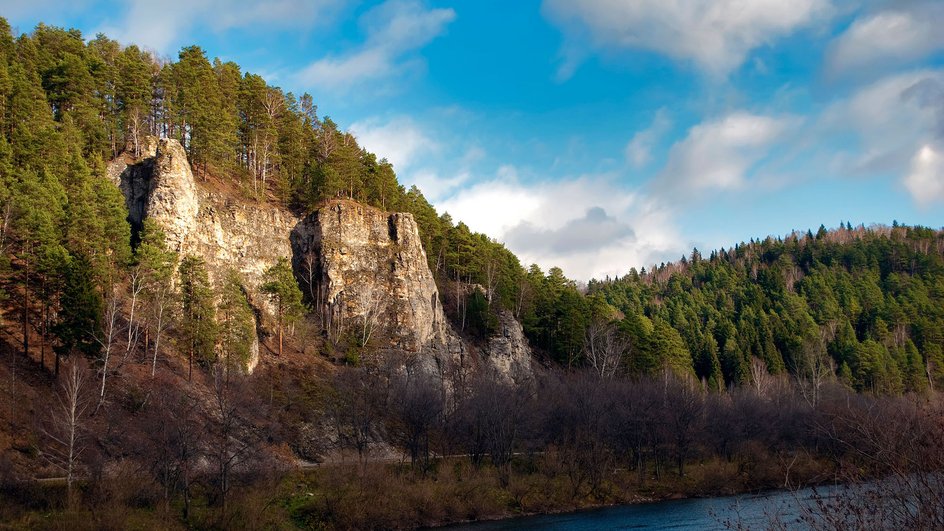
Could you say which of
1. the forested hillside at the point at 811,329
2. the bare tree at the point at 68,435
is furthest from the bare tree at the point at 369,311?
the forested hillside at the point at 811,329

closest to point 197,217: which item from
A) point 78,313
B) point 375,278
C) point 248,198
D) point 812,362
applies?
point 248,198

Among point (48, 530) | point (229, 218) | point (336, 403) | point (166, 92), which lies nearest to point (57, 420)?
point (48, 530)

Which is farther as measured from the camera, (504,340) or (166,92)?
(504,340)

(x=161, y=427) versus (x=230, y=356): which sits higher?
(x=230, y=356)

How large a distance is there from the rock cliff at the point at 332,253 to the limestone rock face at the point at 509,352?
0.64 feet

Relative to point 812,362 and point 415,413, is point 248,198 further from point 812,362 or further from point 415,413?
point 812,362

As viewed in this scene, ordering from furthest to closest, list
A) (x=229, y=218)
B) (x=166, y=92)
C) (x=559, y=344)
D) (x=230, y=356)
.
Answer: (x=559, y=344)
(x=166, y=92)
(x=229, y=218)
(x=230, y=356)

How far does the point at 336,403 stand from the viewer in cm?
6269

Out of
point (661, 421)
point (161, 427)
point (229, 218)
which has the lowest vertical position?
point (661, 421)

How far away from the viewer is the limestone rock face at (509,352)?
87.5 meters

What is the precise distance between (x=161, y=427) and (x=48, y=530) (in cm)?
1094

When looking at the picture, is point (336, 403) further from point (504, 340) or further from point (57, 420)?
point (504, 340)

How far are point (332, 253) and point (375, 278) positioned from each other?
245 inches

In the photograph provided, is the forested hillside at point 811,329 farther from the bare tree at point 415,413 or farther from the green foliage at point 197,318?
the green foliage at point 197,318
